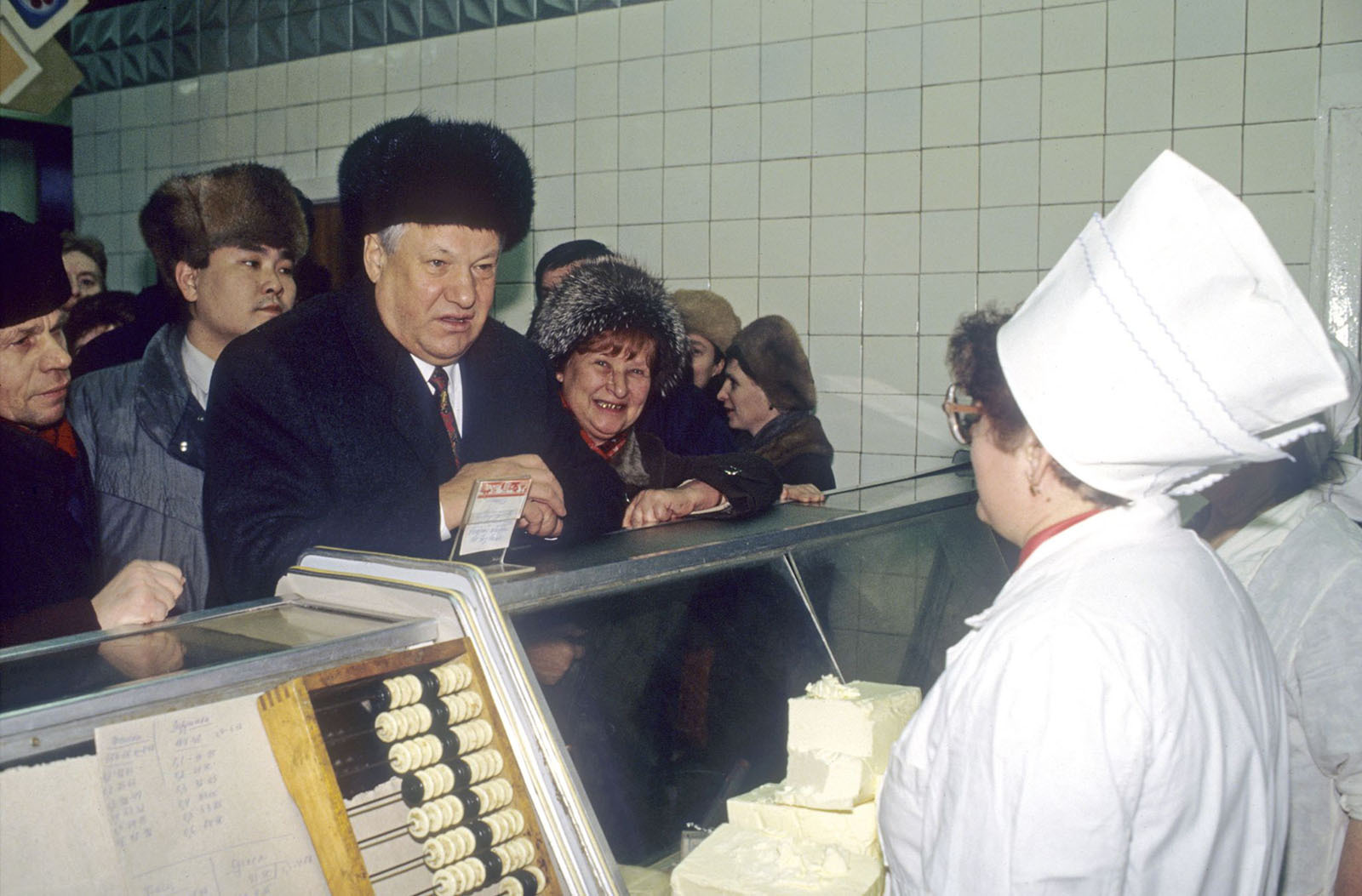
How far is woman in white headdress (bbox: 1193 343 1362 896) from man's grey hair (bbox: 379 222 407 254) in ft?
5.89

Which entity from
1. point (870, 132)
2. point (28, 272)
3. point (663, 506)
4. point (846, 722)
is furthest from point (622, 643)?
point (870, 132)

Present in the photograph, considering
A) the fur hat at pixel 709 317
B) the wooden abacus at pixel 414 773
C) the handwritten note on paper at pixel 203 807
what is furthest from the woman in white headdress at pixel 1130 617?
the fur hat at pixel 709 317

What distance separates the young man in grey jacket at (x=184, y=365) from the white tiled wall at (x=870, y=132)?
99.1 inches

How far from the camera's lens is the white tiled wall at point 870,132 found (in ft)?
13.6

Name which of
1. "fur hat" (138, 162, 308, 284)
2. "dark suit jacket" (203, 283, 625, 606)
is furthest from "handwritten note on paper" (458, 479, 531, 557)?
"fur hat" (138, 162, 308, 284)

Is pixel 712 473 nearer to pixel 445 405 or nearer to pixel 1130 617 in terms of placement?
pixel 445 405

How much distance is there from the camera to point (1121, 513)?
137cm

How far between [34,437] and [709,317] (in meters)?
2.87

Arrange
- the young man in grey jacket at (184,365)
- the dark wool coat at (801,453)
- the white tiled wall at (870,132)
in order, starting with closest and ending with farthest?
the young man in grey jacket at (184,365), the dark wool coat at (801,453), the white tiled wall at (870,132)

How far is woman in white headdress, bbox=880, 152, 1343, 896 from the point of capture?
1.20m

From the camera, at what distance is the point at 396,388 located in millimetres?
2199

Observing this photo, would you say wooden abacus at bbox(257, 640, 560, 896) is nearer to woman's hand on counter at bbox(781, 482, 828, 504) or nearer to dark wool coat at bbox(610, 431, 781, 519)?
dark wool coat at bbox(610, 431, 781, 519)

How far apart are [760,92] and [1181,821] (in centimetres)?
436

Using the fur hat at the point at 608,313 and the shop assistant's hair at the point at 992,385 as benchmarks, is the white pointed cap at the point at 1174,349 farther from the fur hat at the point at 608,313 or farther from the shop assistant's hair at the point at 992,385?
the fur hat at the point at 608,313
